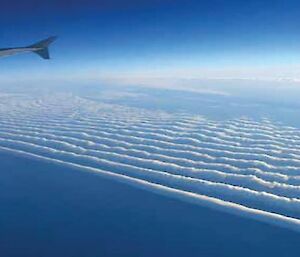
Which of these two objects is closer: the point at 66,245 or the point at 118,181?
the point at 66,245

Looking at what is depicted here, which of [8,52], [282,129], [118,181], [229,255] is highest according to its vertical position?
[8,52]

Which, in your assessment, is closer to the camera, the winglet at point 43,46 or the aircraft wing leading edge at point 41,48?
the aircraft wing leading edge at point 41,48

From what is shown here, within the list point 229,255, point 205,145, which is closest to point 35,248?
point 229,255

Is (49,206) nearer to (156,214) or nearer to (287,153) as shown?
(156,214)

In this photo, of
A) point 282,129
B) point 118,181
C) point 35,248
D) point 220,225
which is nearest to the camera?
point 35,248

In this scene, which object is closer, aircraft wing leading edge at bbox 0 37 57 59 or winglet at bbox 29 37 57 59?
aircraft wing leading edge at bbox 0 37 57 59

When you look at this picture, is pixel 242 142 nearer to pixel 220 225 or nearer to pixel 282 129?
pixel 282 129

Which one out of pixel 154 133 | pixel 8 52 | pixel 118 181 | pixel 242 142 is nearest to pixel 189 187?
pixel 118 181

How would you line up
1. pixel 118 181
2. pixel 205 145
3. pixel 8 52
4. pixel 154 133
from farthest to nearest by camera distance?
pixel 154 133 → pixel 205 145 → pixel 118 181 → pixel 8 52

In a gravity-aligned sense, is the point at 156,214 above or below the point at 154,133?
above
